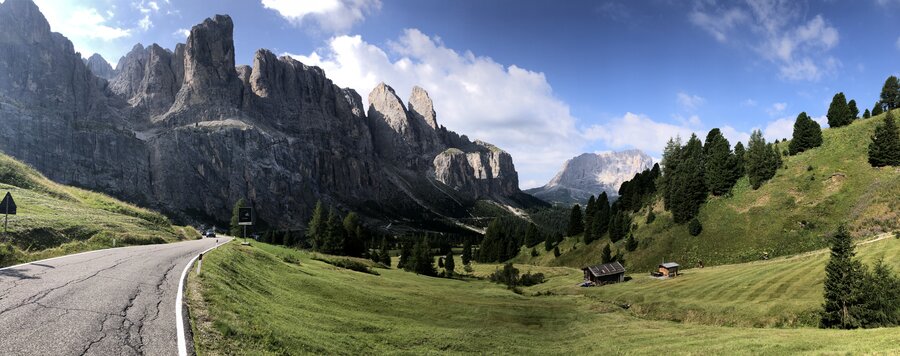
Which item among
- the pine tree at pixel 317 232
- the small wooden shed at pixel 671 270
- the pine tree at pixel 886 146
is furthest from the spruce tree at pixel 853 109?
the pine tree at pixel 317 232

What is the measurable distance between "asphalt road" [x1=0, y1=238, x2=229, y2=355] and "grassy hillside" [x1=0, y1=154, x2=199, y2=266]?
16.6 feet

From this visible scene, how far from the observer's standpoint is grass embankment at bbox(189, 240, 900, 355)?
16.5 m

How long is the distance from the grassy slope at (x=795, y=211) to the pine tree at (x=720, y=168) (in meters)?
2.32

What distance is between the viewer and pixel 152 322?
13.8 metres

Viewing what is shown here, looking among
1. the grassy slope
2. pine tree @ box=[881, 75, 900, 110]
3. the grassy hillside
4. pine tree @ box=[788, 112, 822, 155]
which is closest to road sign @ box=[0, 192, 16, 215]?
the grassy hillside

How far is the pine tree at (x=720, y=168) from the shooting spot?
10088cm

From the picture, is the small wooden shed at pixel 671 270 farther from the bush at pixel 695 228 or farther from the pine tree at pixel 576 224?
the pine tree at pixel 576 224

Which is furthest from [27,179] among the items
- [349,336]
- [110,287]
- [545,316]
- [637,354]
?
[637,354]

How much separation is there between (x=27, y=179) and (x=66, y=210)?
1657 centimetres

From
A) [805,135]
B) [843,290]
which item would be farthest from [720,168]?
[843,290]

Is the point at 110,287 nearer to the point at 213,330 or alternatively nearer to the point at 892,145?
the point at 213,330

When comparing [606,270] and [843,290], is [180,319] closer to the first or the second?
[843,290]

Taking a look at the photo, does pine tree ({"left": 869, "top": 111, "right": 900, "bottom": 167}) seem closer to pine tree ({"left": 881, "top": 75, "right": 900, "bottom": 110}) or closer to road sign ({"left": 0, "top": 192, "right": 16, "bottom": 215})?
pine tree ({"left": 881, "top": 75, "right": 900, "bottom": 110})

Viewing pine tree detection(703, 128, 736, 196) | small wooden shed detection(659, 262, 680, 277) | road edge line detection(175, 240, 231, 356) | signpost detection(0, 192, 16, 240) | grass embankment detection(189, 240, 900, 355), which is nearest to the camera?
road edge line detection(175, 240, 231, 356)
